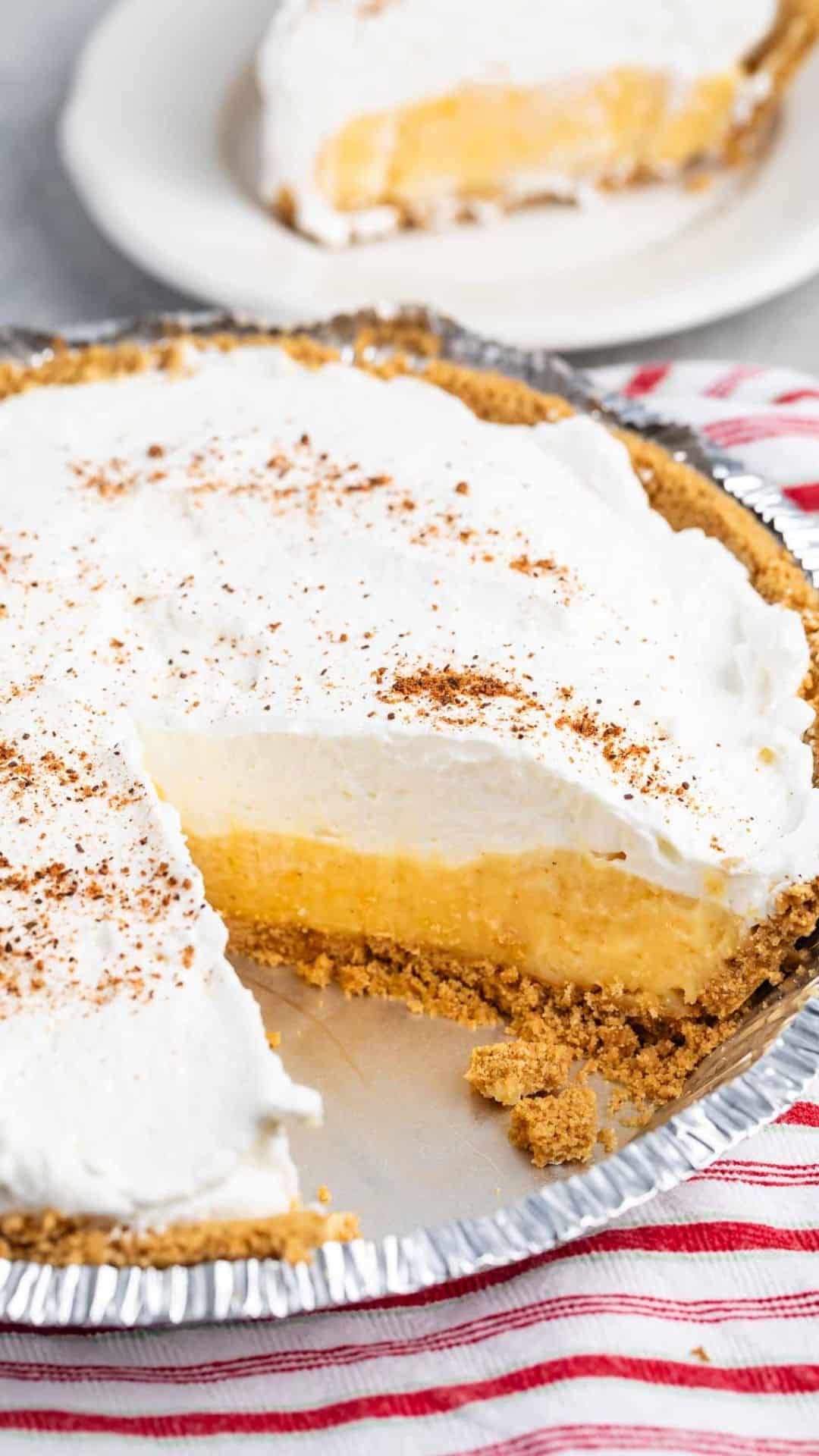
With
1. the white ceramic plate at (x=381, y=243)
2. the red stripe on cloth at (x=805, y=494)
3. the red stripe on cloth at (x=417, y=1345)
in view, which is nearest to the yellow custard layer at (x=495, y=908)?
the red stripe on cloth at (x=417, y=1345)

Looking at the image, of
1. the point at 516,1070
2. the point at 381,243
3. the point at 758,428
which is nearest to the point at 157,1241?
the point at 516,1070

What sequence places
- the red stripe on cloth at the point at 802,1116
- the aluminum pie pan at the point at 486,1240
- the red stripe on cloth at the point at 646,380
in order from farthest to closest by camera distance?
1. the red stripe on cloth at the point at 646,380
2. the red stripe on cloth at the point at 802,1116
3. the aluminum pie pan at the point at 486,1240

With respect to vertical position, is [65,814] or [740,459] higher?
[740,459]

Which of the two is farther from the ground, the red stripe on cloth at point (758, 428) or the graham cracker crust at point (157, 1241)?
the red stripe on cloth at point (758, 428)

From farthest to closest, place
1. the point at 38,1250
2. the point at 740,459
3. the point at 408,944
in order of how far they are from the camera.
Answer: the point at 740,459
the point at 408,944
the point at 38,1250

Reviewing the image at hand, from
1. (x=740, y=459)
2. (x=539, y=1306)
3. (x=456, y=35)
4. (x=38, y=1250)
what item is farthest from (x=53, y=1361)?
(x=456, y=35)

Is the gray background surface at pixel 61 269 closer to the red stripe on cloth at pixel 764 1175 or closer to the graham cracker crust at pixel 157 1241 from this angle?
the red stripe on cloth at pixel 764 1175

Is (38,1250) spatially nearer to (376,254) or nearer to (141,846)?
(141,846)
